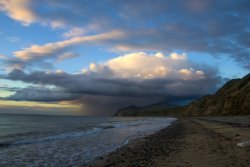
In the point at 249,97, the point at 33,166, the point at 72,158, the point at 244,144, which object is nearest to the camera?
the point at 33,166

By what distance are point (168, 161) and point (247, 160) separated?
405 centimetres

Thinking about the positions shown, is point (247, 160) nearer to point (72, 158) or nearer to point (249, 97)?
point (72, 158)

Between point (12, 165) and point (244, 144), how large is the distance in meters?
15.0

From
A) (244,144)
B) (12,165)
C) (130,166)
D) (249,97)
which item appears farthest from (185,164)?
(249,97)

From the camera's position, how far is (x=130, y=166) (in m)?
15.6

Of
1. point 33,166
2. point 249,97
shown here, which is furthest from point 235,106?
Result: point 33,166

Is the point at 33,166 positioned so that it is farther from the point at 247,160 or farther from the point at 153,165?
the point at 247,160

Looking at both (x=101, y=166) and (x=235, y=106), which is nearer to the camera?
(x=101, y=166)

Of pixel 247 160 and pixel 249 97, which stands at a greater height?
pixel 249 97

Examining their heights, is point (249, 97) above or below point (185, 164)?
above

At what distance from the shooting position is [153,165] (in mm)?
15562

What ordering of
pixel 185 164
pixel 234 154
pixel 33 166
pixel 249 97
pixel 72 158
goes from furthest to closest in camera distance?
pixel 249 97
pixel 72 158
pixel 234 154
pixel 33 166
pixel 185 164

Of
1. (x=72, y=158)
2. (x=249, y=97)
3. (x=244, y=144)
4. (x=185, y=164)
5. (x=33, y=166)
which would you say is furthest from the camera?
(x=249, y=97)

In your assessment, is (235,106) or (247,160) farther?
(235,106)
